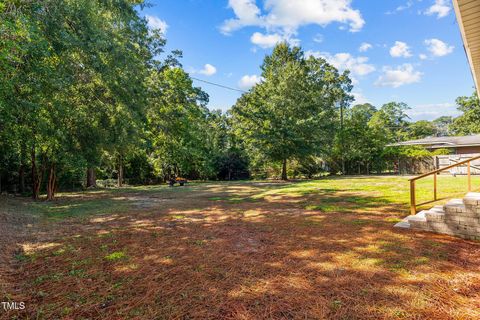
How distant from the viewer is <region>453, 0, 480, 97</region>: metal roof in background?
2.89 m

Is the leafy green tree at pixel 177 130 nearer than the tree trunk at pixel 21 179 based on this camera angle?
No

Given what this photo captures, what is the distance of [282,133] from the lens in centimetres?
1808

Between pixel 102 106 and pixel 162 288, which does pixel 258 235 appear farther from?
pixel 102 106

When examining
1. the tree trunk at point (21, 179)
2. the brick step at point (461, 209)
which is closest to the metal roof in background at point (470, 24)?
the brick step at point (461, 209)

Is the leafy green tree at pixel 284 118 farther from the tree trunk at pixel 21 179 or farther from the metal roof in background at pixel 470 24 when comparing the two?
the metal roof in background at pixel 470 24

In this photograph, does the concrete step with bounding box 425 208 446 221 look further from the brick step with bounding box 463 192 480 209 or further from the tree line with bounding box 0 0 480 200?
the tree line with bounding box 0 0 480 200

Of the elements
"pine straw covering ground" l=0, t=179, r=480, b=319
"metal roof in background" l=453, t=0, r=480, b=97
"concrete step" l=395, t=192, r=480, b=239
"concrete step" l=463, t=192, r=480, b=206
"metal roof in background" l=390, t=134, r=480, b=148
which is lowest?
"pine straw covering ground" l=0, t=179, r=480, b=319

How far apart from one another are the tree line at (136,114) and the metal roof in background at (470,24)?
272 inches

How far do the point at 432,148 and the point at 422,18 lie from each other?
14926 mm

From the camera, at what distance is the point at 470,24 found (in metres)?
3.32

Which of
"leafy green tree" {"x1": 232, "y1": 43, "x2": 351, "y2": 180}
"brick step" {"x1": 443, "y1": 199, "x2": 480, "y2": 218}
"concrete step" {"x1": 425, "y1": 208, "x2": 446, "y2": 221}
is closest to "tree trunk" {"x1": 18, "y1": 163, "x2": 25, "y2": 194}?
"leafy green tree" {"x1": 232, "y1": 43, "x2": 351, "y2": 180}

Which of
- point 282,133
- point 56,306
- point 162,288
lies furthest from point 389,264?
point 282,133

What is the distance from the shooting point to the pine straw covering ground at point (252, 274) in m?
2.16

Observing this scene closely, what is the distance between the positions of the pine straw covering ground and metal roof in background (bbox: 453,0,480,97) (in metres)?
3.01
